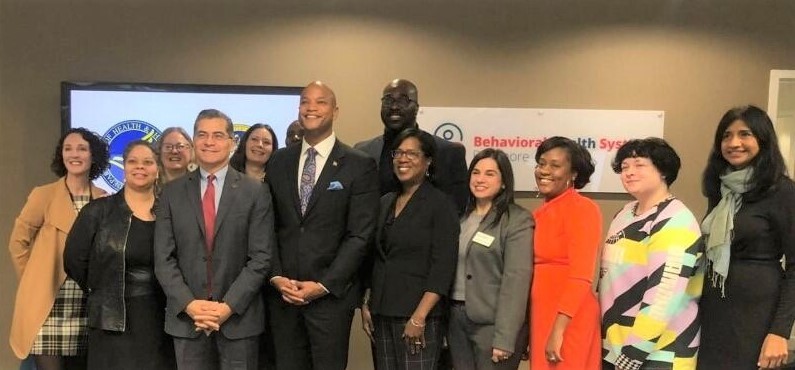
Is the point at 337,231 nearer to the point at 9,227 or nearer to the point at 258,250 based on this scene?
the point at 258,250

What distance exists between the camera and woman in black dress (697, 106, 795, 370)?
2.30 meters

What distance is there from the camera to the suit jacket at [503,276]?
2.39 meters

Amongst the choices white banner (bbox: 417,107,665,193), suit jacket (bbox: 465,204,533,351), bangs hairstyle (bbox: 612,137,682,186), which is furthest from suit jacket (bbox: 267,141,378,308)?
white banner (bbox: 417,107,665,193)

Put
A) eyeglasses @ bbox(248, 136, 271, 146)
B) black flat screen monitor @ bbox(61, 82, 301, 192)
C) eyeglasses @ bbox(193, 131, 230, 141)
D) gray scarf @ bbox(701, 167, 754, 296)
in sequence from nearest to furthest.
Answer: gray scarf @ bbox(701, 167, 754, 296) → eyeglasses @ bbox(193, 131, 230, 141) → eyeglasses @ bbox(248, 136, 271, 146) → black flat screen monitor @ bbox(61, 82, 301, 192)

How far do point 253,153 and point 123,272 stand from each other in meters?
1.02

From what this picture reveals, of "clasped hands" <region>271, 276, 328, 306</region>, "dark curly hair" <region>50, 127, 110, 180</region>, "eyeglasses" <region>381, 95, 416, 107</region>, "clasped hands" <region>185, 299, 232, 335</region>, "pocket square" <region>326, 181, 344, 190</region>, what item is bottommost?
"clasped hands" <region>185, 299, 232, 335</region>

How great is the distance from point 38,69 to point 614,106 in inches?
154

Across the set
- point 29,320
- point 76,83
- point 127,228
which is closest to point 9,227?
point 76,83

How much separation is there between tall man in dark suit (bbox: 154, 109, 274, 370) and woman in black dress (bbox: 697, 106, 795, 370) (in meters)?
1.85

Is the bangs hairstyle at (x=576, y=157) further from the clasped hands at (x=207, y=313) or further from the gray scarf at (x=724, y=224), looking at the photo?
the clasped hands at (x=207, y=313)

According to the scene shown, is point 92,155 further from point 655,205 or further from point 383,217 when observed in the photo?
point 655,205

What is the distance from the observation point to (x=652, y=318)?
7.25 ft

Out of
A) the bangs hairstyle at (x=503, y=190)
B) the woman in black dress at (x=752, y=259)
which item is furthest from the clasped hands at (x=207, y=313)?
the woman in black dress at (x=752, y=259)

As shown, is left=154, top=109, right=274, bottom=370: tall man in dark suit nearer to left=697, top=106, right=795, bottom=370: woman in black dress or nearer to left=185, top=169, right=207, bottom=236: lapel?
left=185, top=169, right=207, bottom=236: lapel
